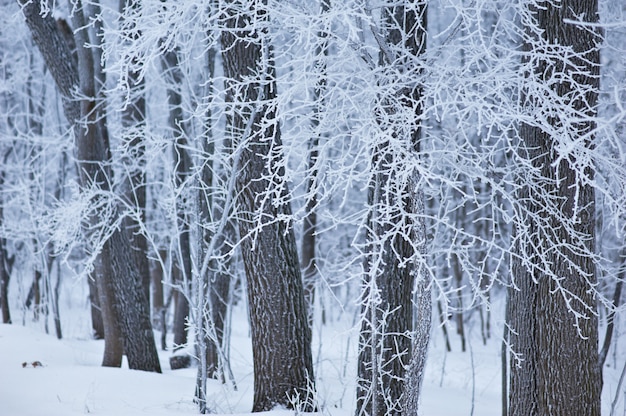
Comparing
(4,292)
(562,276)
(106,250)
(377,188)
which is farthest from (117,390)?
(4,292)

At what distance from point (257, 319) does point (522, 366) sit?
2634 millimetres

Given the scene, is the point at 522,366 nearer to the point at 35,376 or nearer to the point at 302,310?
the point at 302,310

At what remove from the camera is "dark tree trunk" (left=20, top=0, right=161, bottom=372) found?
365 inches

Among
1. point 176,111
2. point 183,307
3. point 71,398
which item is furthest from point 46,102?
point 71,398

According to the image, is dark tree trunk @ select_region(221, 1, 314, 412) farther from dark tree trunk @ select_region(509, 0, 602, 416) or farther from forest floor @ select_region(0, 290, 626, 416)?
dark tree trunk @ select_region(509, 0, 602, 416)

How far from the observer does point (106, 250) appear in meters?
9.45

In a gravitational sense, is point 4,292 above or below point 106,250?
below

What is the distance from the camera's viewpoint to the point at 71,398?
283 inches

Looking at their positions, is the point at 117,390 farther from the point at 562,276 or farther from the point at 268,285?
the point at 562,276

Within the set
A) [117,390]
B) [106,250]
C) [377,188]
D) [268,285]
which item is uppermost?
[377,188]

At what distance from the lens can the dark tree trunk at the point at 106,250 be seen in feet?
30.5

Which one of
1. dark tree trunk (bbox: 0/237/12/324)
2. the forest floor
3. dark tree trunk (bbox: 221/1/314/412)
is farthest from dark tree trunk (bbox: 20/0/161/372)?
dark tree trunk (bbox: 0/237/12/324)

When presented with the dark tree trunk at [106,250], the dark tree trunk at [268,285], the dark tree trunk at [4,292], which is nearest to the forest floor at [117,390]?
the dark tree trunk at [268,285]

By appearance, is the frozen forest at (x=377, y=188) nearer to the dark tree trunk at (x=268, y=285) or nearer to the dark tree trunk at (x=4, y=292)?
→ the dark tree trunk at (x=268, y=285)
